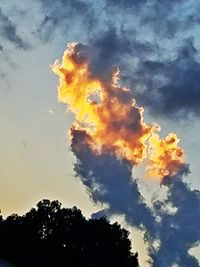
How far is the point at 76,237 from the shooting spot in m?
152

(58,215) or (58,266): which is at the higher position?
(58,215)

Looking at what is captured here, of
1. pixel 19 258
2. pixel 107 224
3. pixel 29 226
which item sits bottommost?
pixel 19 258

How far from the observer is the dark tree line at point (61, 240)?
472 ft

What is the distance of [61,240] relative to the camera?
5960 inches

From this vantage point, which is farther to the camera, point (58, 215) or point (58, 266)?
point (58, 215)

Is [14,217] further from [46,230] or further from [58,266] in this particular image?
[58,266]

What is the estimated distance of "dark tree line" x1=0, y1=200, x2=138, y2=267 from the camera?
144 m

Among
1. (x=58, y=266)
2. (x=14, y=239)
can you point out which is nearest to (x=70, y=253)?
(x=58, y=266)

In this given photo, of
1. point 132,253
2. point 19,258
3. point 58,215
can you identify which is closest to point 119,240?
point 132,253

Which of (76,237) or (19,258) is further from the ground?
(76,237)

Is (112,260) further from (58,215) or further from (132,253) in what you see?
(58,215)

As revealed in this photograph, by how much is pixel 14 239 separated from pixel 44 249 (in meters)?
8.14

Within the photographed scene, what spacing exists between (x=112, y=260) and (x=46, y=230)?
19.6 metres

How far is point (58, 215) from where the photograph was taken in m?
154
